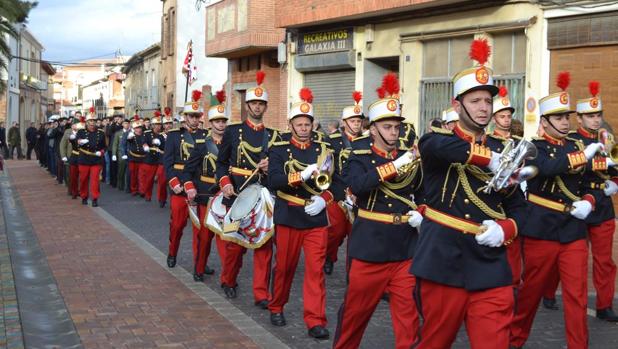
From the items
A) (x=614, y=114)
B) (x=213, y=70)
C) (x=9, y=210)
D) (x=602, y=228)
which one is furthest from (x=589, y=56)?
(x=213, y=70)

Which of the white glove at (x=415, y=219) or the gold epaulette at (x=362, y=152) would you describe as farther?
the gold epaulette at (x=362, y=152)

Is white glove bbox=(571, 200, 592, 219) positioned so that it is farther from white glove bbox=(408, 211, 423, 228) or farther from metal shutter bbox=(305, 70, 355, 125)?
metal shutter bbox=(305, 70, 355, 125)

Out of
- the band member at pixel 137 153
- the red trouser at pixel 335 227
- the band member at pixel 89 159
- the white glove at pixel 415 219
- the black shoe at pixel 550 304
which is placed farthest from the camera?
the band member at pixel 137 153

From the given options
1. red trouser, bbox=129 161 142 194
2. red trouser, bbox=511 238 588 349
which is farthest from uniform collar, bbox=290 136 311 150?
red trouser, bbox=129 161 142 194

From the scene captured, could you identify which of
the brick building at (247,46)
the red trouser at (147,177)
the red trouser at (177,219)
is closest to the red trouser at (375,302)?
the red trouser at (177,219)

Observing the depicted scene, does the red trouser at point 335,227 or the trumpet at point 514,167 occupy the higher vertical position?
the trumpet at point 514,167

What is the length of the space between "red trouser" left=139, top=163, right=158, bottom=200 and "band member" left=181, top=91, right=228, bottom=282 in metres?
→ 10.7

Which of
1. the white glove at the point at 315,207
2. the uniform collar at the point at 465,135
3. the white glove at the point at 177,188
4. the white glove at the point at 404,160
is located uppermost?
the uniform collar at the point at 465,135

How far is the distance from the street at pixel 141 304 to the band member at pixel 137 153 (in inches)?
267

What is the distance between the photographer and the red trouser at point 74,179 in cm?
2119

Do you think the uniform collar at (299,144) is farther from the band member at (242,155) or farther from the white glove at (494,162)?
the white glove at (494,162)

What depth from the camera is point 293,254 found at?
7984 mm

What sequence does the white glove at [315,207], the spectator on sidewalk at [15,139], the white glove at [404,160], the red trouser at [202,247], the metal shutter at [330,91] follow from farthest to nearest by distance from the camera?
1. the spectator on sidewalk at [15,139]
2. the metal shutter at [330,91]
3. the red trouser at [202,247]
4. the white glove at [315,207]
5. the white glove at [404,160]

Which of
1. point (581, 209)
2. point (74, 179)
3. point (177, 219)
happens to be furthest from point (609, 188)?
point (74, 179)
